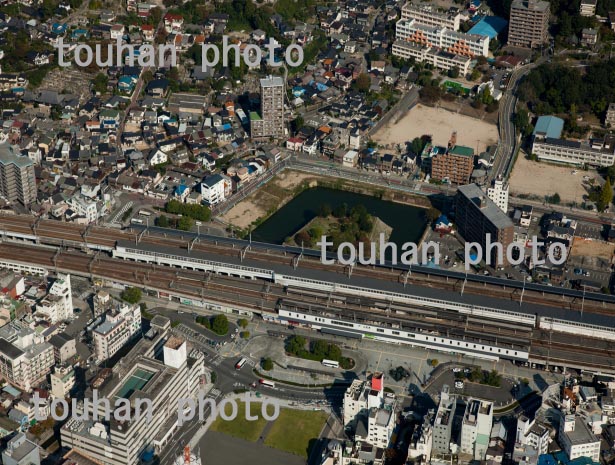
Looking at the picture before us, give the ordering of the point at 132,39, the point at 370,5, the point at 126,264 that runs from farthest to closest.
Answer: the point at 370,5, the point at 132,39, the point at 126,264

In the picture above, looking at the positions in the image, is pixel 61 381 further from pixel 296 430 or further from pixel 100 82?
pixel 100 82

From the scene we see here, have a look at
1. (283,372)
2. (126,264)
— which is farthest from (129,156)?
(283,372)

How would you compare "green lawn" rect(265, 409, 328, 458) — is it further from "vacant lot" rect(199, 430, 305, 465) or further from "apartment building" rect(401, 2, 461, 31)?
"apartment building" rect(401, 2, 461, 31)

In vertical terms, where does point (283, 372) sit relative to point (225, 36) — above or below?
below

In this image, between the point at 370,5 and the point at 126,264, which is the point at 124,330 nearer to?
the point at 126,264

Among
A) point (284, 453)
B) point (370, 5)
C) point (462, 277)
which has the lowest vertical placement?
point (284, 453)

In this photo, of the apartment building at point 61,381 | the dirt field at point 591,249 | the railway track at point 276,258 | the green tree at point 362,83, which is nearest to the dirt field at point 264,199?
the railway track at point 276,258

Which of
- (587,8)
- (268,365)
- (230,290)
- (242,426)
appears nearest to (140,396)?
(242,426)
